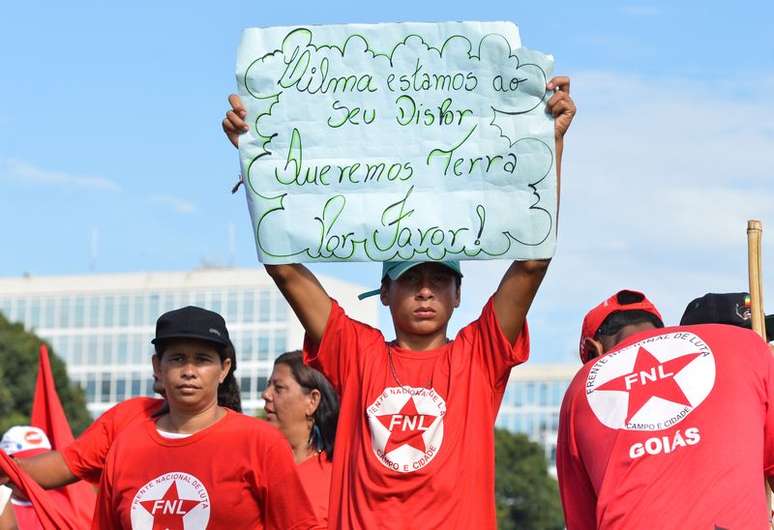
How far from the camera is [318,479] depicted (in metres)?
8.02

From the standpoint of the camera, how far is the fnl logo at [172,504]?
21.5 feet

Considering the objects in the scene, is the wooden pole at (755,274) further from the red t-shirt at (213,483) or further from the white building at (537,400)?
the white building at (537,400)

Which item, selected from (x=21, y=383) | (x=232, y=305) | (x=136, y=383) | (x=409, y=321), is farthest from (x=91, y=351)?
(x=409, y=321)

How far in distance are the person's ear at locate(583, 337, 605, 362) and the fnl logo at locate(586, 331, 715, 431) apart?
63 centimetres

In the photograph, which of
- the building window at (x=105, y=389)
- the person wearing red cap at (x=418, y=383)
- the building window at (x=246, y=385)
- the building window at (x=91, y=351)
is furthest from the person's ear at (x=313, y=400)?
the building window at (x=91, y=351)

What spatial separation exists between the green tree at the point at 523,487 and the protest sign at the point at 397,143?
7502cm

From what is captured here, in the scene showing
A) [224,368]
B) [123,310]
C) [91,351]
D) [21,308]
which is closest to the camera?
[224,368]

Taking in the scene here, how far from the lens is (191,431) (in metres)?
6.78

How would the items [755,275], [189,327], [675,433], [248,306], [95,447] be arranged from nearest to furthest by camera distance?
[675,433] < [755,275] < [189,327] < [95,447] < [248,306]

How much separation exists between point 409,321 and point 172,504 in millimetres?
1289

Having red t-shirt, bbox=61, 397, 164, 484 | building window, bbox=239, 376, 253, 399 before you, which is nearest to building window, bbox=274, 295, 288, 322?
building window, bbox=239, 376, 253, 399

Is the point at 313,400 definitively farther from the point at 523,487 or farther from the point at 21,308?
the point at 21,308

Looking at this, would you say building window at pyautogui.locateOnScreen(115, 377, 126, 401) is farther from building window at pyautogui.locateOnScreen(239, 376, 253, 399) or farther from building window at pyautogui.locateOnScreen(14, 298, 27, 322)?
building window at pyautogui.locateOnScreen(239, 376, 253, 399)

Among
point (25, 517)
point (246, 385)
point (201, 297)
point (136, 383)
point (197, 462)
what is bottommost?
point (25, 517)
